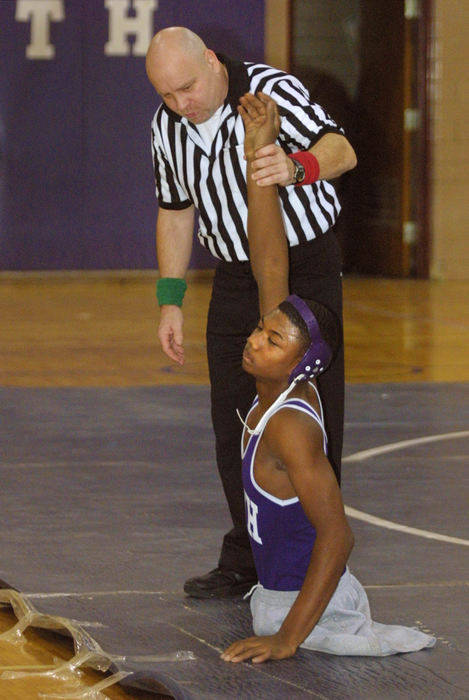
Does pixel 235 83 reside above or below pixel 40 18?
below

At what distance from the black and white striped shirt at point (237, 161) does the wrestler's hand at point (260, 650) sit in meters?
0.94

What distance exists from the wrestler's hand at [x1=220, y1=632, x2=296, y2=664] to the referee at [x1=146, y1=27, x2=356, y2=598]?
54cm

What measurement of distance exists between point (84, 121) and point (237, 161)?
969 cm

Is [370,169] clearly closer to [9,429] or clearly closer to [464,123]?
[464,123]

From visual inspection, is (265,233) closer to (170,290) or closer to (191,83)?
(191,83)

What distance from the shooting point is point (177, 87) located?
129 inches

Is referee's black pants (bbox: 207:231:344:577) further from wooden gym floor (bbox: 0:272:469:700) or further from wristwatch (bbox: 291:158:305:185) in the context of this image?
wooden gym floor (bbox: 0:272:469:700)

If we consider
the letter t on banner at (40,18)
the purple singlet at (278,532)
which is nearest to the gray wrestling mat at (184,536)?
the purple singlet at (278,532)

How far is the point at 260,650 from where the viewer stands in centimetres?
300

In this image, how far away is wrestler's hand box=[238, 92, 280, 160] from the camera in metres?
3.11

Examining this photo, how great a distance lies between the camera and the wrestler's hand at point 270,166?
304cm

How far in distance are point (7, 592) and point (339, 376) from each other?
3.12 ft

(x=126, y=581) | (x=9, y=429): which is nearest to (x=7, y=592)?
(x=126, y=581)

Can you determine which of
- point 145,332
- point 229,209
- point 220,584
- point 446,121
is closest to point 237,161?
point 229,209
